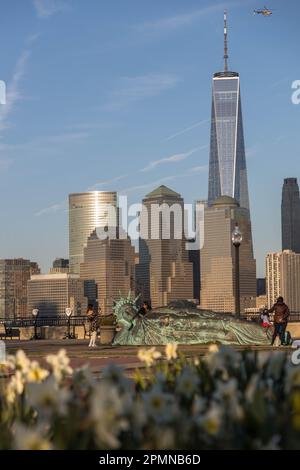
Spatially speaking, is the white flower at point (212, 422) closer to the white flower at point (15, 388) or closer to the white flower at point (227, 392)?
the white flower at point (227, 392)

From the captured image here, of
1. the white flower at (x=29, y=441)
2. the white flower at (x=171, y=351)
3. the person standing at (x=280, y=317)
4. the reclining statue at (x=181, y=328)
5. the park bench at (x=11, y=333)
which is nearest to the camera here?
the white flower at (x=29, y=441)

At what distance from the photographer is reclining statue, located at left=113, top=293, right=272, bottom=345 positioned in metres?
32.3

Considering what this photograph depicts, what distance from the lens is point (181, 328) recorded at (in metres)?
32.8

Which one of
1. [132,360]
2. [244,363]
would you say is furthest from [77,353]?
[244,363]

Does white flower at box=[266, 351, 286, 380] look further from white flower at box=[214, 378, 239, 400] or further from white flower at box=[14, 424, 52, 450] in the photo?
white flower at box=[14, 424, 52, 450]

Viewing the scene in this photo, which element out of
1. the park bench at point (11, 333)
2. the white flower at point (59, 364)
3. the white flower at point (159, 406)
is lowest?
the park bench at point (11, 333)

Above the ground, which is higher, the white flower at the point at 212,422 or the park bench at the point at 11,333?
the white flower at the point at 212,422

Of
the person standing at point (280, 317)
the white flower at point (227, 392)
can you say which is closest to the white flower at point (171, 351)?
the white flower at point (227, 392)

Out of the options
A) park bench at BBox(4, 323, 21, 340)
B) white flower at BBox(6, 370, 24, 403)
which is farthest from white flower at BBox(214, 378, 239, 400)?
park bench at BBox(4, 323, 21, 340)

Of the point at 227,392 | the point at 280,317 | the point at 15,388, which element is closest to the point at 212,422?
the point at 227,392

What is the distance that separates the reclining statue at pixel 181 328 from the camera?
32281 mm

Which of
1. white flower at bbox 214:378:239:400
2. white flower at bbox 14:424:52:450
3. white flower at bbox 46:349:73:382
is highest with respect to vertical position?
white flower at bbox 46:349:73:382

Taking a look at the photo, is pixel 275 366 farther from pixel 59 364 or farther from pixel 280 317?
pixel 280 317

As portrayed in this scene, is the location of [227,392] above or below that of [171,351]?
below
